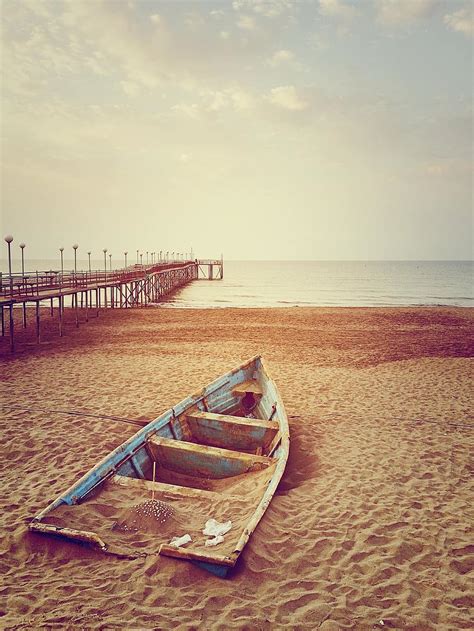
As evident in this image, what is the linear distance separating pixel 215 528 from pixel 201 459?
1.29 metres

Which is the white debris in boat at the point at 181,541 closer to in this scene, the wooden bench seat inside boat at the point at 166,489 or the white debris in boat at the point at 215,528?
the white debris in boat at the point at 215,528

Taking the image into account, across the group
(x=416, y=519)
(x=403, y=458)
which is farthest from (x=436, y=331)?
(x=416, y=519)

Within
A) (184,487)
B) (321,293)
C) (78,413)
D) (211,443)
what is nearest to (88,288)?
(78,413)

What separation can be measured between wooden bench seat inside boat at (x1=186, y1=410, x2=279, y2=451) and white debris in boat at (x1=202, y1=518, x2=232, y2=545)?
1.98m

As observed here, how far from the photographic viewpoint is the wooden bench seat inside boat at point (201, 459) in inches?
220

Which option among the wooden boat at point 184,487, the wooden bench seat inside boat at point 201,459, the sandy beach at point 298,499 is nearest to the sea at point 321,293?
the sandy beach at point 298,499

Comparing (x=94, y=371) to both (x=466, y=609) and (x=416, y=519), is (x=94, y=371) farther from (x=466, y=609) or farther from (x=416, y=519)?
(x=466, y=609)

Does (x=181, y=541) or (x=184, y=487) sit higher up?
(x=184, y=487)

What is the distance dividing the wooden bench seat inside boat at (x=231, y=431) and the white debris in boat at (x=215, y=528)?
1.98 metres

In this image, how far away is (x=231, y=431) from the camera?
262 inches

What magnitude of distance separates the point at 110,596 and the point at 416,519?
339cm

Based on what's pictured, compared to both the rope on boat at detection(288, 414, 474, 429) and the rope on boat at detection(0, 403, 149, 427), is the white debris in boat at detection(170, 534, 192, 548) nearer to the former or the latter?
the rope on boat at detection(0, 403, 149, 427)

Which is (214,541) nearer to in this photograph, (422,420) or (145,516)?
(145,516)

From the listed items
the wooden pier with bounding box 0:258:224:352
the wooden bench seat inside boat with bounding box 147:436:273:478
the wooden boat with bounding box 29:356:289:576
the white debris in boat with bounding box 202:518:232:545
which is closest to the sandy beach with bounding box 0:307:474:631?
the wooden boat with bounding box 29:356:289:576
